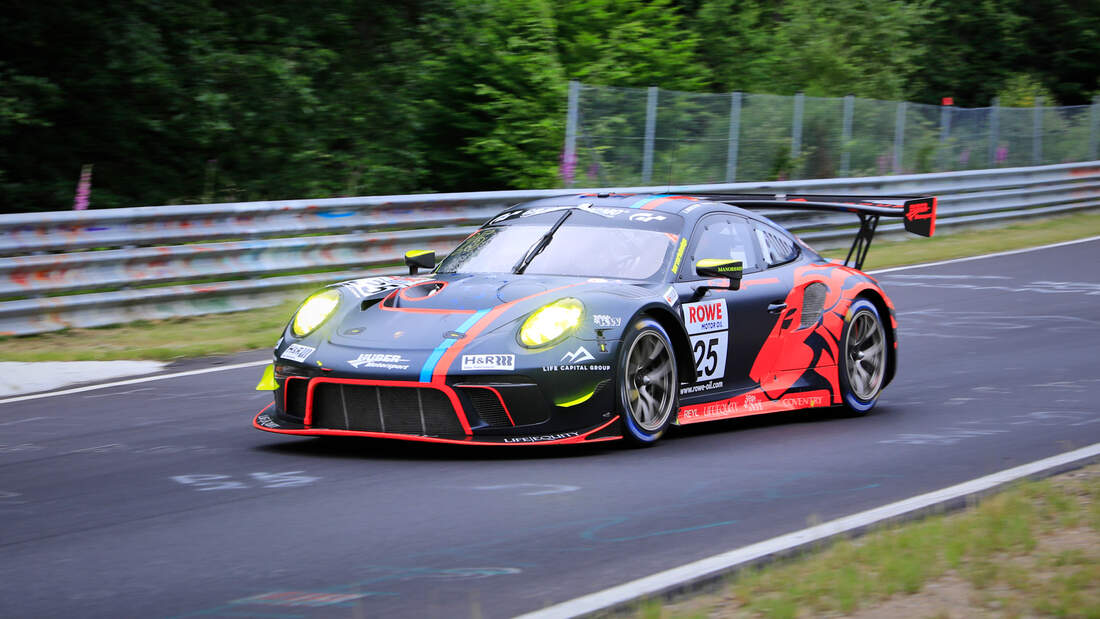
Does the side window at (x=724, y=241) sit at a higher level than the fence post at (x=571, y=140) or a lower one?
lower

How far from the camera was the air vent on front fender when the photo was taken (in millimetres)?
8219

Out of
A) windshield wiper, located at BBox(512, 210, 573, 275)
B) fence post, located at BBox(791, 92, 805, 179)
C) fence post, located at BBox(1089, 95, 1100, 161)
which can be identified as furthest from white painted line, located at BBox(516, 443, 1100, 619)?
fence post, located at BBox(1089, 95, 1100, 161)

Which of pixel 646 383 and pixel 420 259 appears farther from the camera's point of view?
pixel 420 259

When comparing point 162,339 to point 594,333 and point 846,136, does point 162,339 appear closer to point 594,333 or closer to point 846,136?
point 594,333

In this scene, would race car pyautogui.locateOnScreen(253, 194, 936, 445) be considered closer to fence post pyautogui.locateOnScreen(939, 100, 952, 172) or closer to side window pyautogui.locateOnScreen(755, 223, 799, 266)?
side window pyautogui.locateOnScreen(755, 223, 799, 266)

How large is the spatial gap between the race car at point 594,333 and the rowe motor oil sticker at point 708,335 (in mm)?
11

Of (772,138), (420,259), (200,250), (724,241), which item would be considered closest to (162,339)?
(200,250)

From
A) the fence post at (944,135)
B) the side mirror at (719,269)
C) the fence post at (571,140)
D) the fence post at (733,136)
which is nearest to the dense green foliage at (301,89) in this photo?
the fence post at (571,140)

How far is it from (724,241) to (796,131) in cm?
1280

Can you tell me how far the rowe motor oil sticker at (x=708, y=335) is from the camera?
734cm

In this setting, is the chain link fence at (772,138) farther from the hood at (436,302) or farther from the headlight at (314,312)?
the headlight at (314,312)

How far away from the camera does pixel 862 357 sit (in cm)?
866

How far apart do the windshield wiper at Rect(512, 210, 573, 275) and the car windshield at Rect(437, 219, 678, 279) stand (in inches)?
0.9

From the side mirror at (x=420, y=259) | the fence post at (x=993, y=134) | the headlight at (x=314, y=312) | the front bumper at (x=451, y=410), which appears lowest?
the front bumper at (x=451, y=410)
